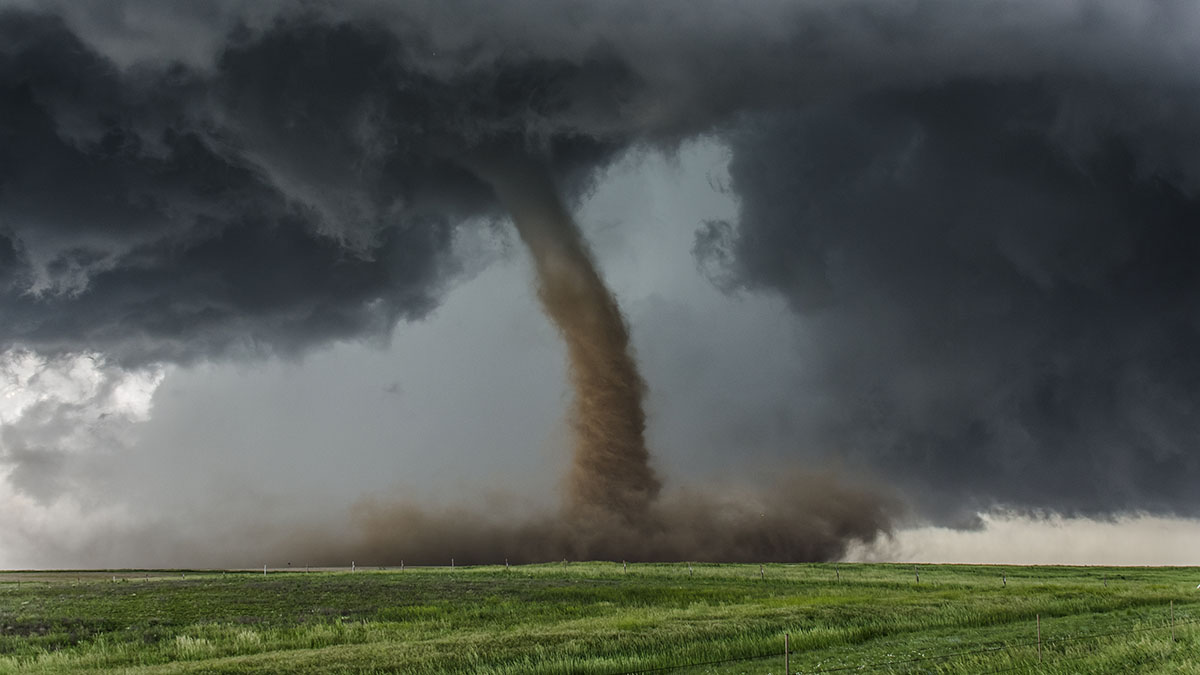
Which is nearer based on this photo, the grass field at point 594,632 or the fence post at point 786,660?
the fence post at point 786,660

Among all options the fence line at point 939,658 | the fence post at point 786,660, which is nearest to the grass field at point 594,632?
the fence line at point 939,658

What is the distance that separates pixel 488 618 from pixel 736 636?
19.8 metres

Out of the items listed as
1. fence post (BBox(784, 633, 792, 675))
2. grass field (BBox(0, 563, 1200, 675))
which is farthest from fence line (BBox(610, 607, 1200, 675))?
fence post (BBox(784, 633, 792, 675))

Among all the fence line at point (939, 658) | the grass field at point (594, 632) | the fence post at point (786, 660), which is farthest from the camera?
the grass field at point (594, 632)

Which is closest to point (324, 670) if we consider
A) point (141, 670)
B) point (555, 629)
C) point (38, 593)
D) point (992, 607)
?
point (141, 670)

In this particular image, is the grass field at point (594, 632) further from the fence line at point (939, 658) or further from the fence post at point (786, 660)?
the fence post at point (786, 660)

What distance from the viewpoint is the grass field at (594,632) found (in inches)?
1175

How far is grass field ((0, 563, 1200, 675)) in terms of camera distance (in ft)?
97.9

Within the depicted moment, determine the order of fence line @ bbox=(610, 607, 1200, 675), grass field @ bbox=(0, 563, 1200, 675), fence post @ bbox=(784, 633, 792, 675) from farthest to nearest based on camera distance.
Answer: grass field @ bbox=(0, 563, 1200, 675), fence line @ bbox=(610, 607, 1200, 675), fence post @ bbox=(784, 633, 792, 675)

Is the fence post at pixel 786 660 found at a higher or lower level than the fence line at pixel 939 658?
higher

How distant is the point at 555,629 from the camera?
41.9 meters

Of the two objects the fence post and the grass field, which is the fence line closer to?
the grass field

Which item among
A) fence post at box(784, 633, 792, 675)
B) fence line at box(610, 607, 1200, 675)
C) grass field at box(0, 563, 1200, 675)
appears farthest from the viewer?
grass field at box(0, 563, 1200, 675)

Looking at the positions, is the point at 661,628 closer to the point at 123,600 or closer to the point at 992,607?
the point at 992,607
